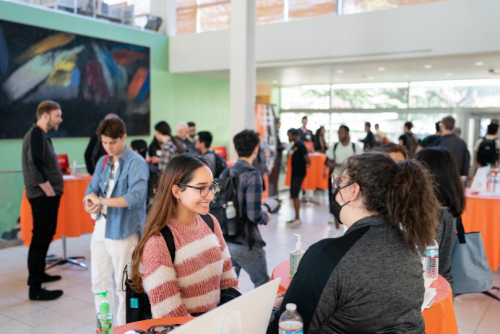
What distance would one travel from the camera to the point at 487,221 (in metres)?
4.81

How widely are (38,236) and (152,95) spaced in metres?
7.16

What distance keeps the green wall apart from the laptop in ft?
17.8

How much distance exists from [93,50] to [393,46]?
6084 mm

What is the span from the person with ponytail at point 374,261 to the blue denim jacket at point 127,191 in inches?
76.6

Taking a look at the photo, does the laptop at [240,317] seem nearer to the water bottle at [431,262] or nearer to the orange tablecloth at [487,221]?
the water bottle at [431,262]

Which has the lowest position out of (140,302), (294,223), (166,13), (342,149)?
(294,223)

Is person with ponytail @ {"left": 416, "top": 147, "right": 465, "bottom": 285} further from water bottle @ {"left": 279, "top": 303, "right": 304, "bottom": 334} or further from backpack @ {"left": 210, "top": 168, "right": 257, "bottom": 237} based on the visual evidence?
water bottle @ {"left": 279, "top": 303, "right": 304, "bottom": 334}

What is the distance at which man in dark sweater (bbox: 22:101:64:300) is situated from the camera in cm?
411

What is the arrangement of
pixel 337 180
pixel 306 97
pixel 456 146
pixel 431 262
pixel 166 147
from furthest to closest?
pixel 306 97 → pixel 456 146 → pixel 166 147 → pixel 431 262 → pixel 337 180

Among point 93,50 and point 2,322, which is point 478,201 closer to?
point 2,322

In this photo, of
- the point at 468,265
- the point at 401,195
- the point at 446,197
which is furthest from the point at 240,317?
the point at 468,265

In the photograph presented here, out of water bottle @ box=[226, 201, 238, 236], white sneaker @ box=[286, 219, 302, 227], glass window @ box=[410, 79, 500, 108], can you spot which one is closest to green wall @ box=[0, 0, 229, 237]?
water bottle @ box=[226, 201, 238, 236]

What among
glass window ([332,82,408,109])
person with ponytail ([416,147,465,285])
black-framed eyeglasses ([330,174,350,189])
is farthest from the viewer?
glass window ([332,82,408,109])

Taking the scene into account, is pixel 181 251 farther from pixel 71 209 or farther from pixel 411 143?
pixel 411 143
